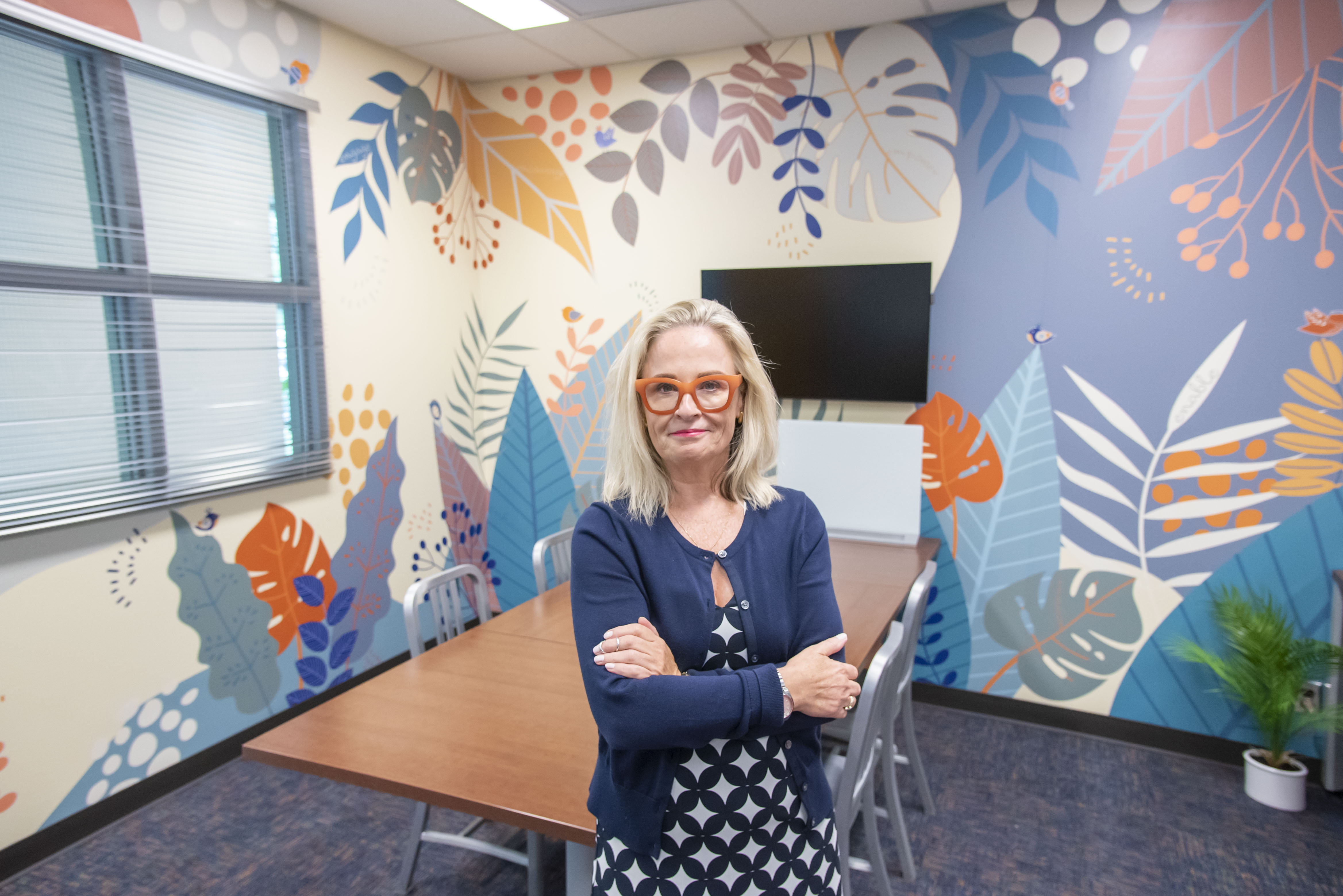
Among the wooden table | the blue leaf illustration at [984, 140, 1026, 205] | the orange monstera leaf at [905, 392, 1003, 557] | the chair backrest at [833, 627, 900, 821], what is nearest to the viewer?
the wooden table

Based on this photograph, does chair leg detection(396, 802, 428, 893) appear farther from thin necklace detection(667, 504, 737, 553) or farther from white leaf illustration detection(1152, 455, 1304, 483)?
white leaf illustration detection(1152, 455, 1304, 483)

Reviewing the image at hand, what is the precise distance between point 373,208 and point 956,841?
12.0 ft

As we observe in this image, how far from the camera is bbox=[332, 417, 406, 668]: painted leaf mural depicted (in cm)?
368

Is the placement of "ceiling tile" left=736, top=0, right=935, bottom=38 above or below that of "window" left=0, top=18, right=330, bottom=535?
above

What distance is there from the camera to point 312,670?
3.52 m

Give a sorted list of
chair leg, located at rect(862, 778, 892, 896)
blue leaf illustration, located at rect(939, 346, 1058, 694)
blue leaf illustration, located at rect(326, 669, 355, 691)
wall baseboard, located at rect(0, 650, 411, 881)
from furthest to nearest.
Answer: blue leaf illustration, located at rect(326, 669, 355, 691), blue leaf illustration, located at rect(939, 346, 1058, 694), wall baseboard, located at rect(0, 650, 411, 881), chair leg, located at rect(862, 778, 892, 896)

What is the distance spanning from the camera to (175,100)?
2.84 meters

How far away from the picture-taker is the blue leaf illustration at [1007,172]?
318 centimetres

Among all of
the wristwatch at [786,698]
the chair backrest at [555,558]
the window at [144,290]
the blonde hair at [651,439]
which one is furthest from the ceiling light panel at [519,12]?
the wristwatch at [786,698]

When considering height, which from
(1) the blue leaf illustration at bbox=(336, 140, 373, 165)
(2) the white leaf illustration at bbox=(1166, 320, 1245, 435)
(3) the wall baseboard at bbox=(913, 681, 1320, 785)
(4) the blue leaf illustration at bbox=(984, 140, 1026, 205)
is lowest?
(3) the wall baseboard at bbox=(913, 681, 1320, 785)

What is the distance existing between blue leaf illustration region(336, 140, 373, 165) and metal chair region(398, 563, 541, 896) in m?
2.10

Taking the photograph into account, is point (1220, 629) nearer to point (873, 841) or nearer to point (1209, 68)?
point (873, 841)

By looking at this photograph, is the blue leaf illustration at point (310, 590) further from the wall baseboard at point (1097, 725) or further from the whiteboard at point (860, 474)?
the wall baseboard at point (1097, 725)

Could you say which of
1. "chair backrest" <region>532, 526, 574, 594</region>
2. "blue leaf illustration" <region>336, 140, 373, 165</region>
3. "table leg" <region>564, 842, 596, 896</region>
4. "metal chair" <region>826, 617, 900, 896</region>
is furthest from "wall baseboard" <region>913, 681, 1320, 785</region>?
"blue leaf illustration" <region>336, 140, 373, 165</region>
